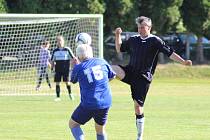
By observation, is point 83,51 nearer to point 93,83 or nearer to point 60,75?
point 93,83

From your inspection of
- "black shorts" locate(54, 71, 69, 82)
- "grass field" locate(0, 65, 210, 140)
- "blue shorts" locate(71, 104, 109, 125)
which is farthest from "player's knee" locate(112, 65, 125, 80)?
"black shorts" locate(54, 71, 69, 82)

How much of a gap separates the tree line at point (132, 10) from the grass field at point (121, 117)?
1217cm

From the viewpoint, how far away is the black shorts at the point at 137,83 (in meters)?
12.6

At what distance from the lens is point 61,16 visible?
25.6 metres

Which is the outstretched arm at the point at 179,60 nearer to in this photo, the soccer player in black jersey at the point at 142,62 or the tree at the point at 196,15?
the soccer player in black jersey at the point at 142,62

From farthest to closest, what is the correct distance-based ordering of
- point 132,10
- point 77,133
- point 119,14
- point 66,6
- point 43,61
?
point 132,10 < point 119,14 < point 66,6 < point 43,61 < point 77,133

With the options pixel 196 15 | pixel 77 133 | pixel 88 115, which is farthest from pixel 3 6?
pixel 88 115

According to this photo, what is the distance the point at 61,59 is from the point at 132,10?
63.4 ft

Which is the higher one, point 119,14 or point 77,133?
point 77,133

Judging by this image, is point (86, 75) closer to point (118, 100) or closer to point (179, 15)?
point (118, 100)

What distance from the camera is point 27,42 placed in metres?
29.4

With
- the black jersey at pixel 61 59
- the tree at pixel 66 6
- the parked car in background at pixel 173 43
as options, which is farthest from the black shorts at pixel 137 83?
the parked car in background at pixel 173 43

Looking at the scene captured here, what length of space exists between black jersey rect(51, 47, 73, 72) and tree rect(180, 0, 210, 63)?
21.1m

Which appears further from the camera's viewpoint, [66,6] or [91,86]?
[66,6]
